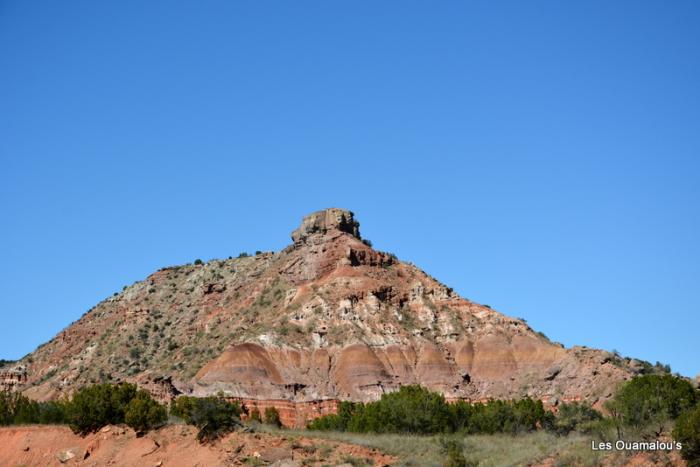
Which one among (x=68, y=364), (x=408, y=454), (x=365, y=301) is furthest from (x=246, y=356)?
(x=408, y=454)

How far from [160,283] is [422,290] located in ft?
144

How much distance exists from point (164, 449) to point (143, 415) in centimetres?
337

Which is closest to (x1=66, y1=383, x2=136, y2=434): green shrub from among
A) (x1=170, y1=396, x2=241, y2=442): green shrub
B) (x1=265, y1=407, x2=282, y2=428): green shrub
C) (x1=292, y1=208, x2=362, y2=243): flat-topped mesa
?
(x1=170, y1=396, x2=241, y2=442): green shrub

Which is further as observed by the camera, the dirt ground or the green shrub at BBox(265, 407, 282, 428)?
the green shrub at BBox(265, 407, 282, 428)

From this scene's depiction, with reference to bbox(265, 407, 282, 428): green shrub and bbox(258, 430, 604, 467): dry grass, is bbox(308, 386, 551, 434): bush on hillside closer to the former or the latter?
bbox(265, 407, 282, 428): green shrub

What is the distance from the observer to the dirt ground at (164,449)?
47.4m

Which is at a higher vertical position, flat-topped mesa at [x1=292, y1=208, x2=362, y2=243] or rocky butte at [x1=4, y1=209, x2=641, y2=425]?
flat-topped mesa at [x1=292, y1=208, x2=362, y2=243]

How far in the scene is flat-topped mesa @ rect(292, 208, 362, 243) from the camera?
11894 cm

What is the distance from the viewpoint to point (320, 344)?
101m

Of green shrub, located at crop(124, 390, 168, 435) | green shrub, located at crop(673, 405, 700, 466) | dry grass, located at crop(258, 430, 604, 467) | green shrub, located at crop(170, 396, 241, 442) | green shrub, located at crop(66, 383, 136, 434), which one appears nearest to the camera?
green shrub, located at crop(673, 405, 700, 466)

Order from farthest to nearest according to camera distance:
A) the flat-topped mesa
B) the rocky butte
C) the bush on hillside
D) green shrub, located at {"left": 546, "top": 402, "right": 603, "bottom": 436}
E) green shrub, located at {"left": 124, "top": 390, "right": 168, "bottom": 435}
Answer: the flat-topped mesa, the rocky butte, the bush on hillside, green shrub, located at {"left": 546, "top": 402, "right": 603, "bottom": 436}, green shrub, located at {"left": 124, "top": 390, "right": 168, "bottom": 435}

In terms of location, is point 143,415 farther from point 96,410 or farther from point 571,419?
point 571,419

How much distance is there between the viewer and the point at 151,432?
174 feet

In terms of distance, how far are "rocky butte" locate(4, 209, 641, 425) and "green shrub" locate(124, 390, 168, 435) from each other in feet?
119
